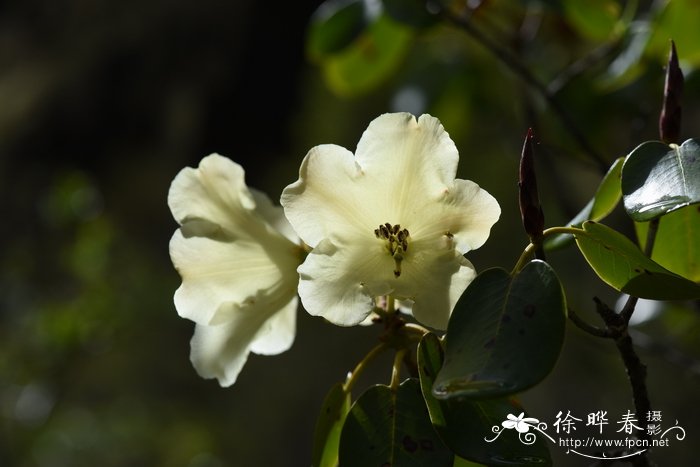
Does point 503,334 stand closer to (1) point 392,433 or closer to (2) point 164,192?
(1) point 392,433

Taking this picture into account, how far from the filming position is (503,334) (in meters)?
0.47

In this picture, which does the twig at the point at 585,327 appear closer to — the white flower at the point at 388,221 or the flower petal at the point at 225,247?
the white flower at the point at 388,221

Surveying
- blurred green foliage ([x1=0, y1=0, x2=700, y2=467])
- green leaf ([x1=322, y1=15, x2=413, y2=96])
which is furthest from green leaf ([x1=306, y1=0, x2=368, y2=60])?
blurred green foliage ([x1=0, y1=0, x2=700, y2=467])

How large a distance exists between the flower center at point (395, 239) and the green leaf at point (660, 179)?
0.15 metres

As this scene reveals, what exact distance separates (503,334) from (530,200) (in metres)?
0.09

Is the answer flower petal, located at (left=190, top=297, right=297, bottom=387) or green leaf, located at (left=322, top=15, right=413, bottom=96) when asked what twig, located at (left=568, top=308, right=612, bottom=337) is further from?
green leaf, located at (left=322, top=15, right=413, bottom=96)

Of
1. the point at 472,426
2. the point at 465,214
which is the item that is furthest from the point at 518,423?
the point at 465,214

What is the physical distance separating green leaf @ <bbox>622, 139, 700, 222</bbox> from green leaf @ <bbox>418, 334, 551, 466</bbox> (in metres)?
0.16

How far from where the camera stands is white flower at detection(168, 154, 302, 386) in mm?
646

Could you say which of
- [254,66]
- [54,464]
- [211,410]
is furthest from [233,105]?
[54,464]

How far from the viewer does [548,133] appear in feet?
5.03

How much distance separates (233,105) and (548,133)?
1.89 meters

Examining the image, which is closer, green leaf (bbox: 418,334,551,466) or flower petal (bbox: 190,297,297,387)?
green leaf (bbox: 418,334,551,466)

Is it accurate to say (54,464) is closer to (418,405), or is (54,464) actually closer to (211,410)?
(211,410)
